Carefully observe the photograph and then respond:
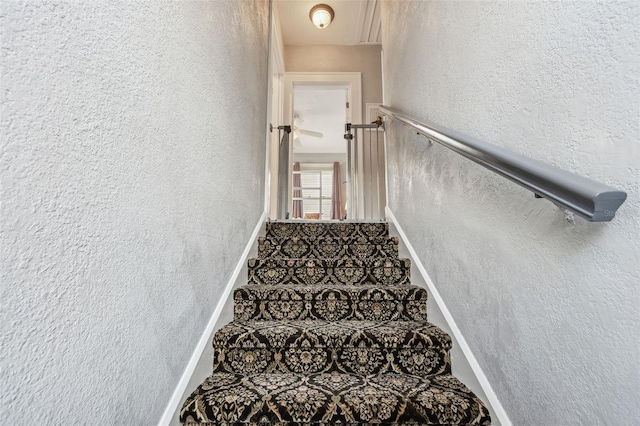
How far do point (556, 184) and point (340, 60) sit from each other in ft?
13.3

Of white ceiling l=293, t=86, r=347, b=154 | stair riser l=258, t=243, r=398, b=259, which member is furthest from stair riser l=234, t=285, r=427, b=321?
white ceiling l=293, t=86, r=347, b=154

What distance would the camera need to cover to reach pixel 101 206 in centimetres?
64

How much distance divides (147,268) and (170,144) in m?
0.37

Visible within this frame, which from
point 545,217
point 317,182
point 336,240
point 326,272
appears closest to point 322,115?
point 317,182

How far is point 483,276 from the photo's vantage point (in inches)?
41.9

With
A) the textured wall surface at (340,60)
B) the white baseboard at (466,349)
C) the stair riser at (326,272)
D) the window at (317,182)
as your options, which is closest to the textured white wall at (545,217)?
the white baseboard at (466,349)

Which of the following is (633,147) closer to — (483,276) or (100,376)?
(483,276)

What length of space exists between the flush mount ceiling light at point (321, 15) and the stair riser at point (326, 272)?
2.97 metres

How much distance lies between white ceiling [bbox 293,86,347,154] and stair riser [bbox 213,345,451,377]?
3697mm

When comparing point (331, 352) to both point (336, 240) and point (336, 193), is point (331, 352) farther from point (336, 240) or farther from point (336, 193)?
point (336, 193)

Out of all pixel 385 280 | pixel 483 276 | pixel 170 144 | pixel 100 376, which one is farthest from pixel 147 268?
pixel 385 280

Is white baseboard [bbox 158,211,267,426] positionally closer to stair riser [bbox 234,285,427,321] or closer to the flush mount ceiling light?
stair riser [bbox 234,285,427,321]

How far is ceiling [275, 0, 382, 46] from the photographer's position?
3510 mm

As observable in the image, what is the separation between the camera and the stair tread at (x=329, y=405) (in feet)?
3.17
